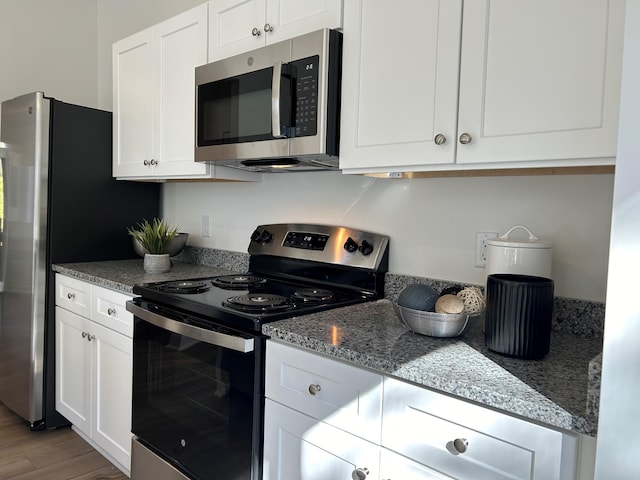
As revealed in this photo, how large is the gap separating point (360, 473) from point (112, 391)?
1378mm

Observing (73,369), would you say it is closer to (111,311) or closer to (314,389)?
(111,311)

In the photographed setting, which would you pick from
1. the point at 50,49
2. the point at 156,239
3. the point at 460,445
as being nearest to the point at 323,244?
the point at 156,239

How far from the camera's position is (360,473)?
1140 mm

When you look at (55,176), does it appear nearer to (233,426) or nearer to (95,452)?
(95,452)

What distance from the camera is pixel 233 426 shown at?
1438 millimetres

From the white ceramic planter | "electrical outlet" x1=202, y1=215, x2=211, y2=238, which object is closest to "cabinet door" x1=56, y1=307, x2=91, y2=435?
the white ceramic planter

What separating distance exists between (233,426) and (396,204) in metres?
0.97

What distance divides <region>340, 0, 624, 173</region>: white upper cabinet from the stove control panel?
0.38 meters

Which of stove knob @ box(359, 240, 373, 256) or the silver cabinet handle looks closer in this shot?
the silver cabinet handle

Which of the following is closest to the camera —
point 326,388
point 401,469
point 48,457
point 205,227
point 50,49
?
point 401,469

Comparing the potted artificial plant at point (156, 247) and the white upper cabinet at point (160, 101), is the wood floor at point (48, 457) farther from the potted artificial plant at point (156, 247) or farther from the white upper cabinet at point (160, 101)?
the white upper cabinet at point (160, 101)

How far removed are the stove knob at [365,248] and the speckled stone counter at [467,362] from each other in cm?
36

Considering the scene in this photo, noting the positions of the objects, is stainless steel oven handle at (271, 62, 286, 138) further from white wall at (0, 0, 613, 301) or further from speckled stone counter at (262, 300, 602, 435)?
speckled stone counter at (262, 300, 602, 435)

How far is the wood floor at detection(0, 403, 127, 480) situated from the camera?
2.13 meters
